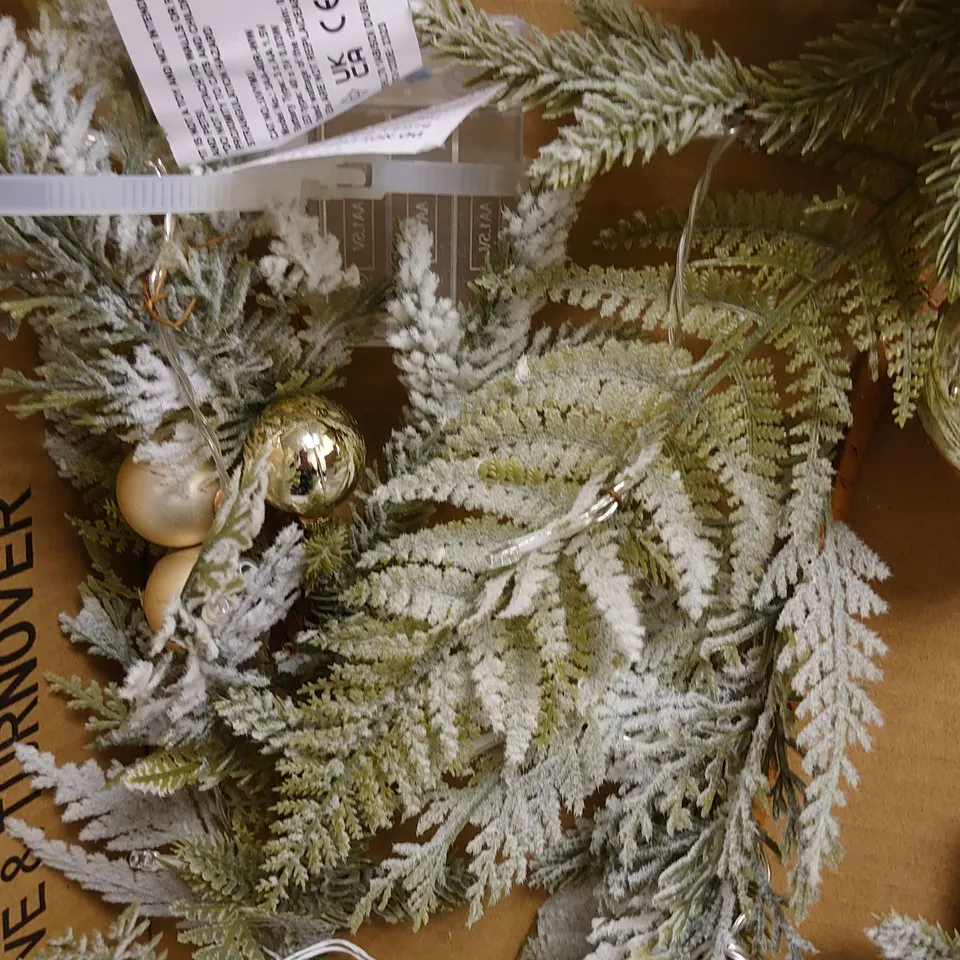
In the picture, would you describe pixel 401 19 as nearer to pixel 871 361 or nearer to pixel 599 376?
pixel 599 376

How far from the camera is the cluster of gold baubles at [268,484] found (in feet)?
2.07

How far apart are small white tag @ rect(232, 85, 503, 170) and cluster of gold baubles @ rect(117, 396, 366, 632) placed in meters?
0.19

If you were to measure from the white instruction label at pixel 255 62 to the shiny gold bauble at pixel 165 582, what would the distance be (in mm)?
311

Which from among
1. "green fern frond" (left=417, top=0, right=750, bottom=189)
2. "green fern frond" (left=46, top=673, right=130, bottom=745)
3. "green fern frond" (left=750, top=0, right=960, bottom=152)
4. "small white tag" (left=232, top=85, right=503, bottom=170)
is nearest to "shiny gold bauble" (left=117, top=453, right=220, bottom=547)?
"green fern frond" (left=46, top=673, right=130, bottom=745)

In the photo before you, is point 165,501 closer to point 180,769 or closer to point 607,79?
point 180,769

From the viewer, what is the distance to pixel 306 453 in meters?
0.63

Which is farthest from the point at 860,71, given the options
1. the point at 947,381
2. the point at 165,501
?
the point at 165,501

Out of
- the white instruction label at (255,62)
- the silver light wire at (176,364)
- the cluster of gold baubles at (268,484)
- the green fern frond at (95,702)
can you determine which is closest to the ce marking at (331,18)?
the white instruction label at (255,62)

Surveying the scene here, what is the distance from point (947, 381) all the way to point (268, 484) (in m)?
0.51

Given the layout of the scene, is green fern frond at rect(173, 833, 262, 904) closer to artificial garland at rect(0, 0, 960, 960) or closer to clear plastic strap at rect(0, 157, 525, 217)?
artificial garland at rect(0, 0, 960, 960)

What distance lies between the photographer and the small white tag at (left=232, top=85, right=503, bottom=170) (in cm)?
55

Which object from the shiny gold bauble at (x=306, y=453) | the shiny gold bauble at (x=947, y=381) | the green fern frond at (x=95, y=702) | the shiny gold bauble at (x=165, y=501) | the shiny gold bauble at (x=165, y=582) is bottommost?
the green fern frond at (x=95, y=702)

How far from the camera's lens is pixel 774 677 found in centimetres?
66

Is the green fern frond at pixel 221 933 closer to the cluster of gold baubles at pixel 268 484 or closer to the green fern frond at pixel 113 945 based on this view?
the green fern frond at pixel 113 945
